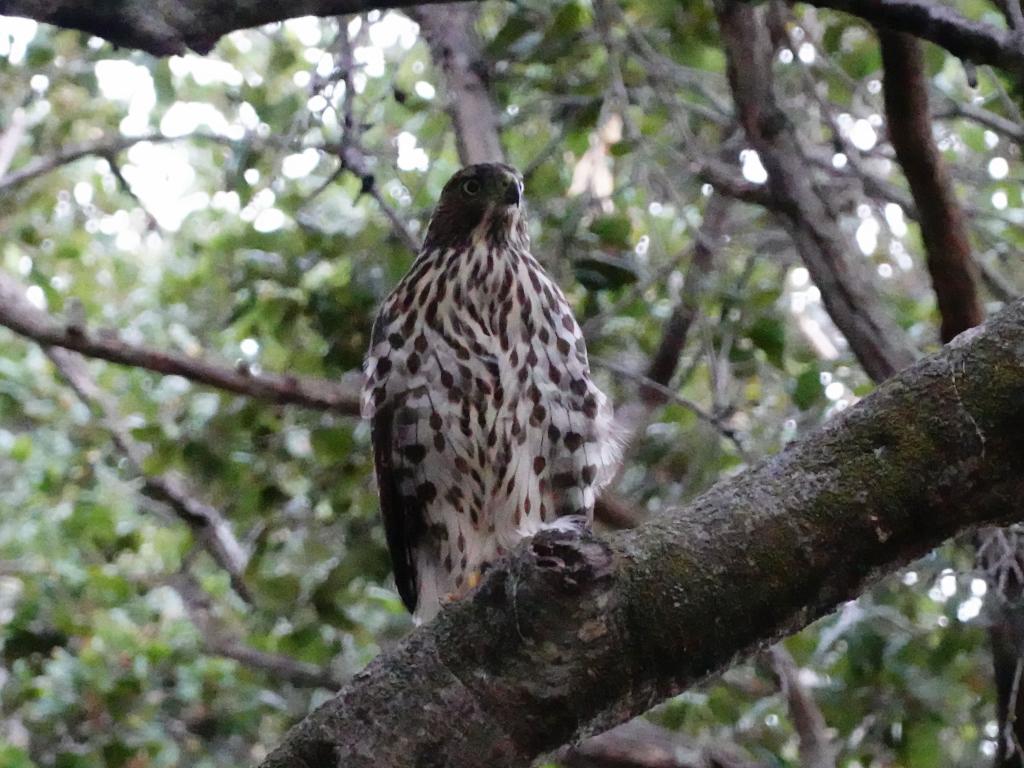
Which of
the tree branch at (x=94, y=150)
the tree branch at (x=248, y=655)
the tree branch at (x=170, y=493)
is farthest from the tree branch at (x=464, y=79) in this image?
the tree branch at (x=248, y=655)

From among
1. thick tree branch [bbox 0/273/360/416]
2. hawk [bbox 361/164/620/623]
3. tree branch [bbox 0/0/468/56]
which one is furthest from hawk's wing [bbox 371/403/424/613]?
tree branch [bbox 0/0/468/56]

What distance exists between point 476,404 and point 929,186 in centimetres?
116

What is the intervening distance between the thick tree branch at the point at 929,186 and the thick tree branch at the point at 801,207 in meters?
0.16

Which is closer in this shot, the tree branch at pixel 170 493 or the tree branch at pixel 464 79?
the tree branch at pixel 464 79

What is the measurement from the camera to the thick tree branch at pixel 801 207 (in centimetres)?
306

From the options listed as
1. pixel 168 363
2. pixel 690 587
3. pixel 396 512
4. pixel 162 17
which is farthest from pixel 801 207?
pixel 690 587

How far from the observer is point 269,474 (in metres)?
3.98

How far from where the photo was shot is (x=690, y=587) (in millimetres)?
→ 1489

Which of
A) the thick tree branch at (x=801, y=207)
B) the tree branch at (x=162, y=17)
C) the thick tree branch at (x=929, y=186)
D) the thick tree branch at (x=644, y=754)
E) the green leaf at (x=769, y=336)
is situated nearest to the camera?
the tree branch at (x=162, y=17)

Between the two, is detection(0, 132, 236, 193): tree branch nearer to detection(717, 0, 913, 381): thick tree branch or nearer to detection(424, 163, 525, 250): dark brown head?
detection(424, 163, 525, 250): dark brown head

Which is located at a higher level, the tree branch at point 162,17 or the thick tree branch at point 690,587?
the tree branch at point 162,17

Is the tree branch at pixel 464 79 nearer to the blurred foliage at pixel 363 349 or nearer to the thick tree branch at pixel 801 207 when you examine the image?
the blurred foliage at pixel 363 349

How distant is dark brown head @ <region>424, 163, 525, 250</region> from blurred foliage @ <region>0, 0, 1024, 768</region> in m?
0.24

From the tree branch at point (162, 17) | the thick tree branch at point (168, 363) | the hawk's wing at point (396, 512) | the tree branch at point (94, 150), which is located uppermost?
the tree branch at point (94, 150)
